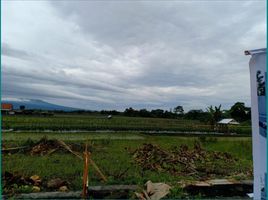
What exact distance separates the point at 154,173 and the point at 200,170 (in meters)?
1.62

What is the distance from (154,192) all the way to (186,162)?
442 centimetres

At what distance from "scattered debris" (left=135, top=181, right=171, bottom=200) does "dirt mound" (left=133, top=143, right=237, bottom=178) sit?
7.97 ft

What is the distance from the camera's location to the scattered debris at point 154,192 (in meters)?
5.16

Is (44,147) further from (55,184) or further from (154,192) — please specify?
(154,192)

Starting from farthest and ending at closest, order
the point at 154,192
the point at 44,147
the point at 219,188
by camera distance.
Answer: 1. the point at 44,147
2. the point at 219,188
3. the point at 154,192

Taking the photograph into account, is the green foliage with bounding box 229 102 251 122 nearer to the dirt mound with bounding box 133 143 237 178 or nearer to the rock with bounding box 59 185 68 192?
the dirt mound with bounding box 133 143 237 178

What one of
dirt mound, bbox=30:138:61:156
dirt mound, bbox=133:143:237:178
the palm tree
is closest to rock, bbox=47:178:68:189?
dirt mound, bbox=133:143:237:178

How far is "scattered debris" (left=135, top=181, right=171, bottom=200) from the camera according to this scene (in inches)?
203

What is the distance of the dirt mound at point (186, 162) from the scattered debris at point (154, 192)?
95.7 inches

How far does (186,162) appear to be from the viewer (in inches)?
378

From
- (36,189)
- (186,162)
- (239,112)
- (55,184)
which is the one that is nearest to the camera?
(36,189)

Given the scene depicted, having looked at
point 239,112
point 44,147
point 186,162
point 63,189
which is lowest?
point 63,189

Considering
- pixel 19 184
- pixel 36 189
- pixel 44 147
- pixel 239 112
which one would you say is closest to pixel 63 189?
pixel 36 189

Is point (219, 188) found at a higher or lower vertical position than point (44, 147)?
lower
